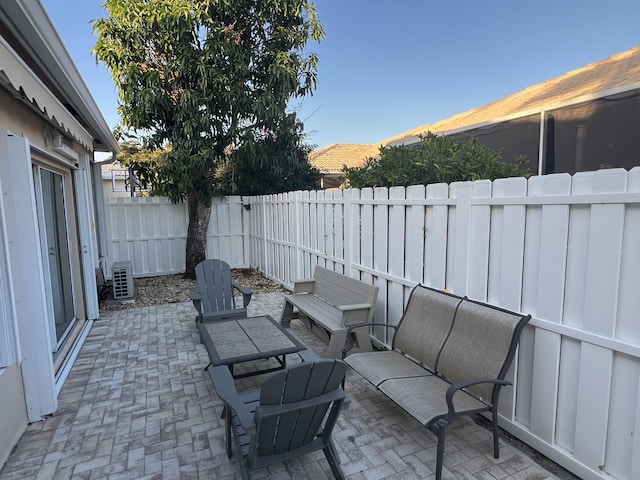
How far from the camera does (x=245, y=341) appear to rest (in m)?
3.32

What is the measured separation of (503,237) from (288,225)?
500 centimetres

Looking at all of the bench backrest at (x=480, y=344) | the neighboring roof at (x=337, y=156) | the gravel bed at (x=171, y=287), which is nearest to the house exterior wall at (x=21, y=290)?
the bench backrest at (x=480, y=344)

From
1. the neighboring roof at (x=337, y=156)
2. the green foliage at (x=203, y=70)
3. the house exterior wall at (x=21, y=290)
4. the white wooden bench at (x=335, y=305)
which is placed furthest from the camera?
the neighboring roof at (x=337, y=156)

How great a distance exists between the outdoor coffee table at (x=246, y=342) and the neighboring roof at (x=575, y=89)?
461 cm

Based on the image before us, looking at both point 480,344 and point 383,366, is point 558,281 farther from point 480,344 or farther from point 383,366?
point 383,366

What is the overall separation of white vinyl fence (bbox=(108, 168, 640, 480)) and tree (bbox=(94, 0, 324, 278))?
16.9ft

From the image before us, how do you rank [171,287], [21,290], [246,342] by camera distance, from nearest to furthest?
[21,290], [246,342], [171,287]

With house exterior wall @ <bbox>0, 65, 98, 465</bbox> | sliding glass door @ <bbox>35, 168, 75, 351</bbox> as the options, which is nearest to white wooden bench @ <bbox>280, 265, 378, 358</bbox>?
house exterior wall @ <bbox>0, 65, 98, 465</bbox>

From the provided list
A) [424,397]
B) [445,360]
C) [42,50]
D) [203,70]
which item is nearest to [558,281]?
[445,360]

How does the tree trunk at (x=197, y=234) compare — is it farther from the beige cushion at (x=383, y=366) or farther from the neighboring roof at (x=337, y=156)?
the neighboring roof at (x=337, y=156)

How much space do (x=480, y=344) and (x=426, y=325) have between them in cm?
56

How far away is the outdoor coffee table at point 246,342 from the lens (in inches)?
118

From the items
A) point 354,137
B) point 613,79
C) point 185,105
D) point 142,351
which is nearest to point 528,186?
point 613,79

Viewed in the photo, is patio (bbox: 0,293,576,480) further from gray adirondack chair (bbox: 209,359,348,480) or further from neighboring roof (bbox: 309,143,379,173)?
neighboring roof (bbox: 309,143,379,173)
